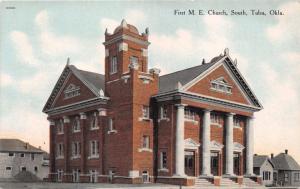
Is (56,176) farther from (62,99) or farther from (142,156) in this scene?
(142,156)

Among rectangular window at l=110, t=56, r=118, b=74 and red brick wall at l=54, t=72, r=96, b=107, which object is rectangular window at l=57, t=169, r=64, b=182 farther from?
rectangular window at l=110, t=56, r=118, b=74

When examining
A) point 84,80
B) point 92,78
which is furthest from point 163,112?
point 92,78

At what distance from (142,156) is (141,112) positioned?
2.74 meters

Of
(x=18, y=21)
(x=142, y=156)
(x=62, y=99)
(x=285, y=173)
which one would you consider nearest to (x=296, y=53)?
(x=142, y=156)

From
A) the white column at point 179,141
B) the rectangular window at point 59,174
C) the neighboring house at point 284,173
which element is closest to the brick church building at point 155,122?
the white column at point 179,141

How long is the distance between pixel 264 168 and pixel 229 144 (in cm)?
1587

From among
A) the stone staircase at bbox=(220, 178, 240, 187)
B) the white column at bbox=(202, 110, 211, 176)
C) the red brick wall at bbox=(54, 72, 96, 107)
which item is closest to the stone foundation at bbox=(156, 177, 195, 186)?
the white column at bbox=(202, 110, 211, 176)

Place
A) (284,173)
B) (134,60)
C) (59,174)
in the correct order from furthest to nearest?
1. (284,173)
2. (59,174)
3. (134,60)

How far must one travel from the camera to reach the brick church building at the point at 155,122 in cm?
2820

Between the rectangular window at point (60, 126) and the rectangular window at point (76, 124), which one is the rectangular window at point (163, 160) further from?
the rectangular window at point (60, 126)

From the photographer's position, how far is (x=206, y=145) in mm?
29609

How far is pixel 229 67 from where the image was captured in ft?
105

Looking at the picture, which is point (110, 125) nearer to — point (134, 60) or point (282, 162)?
point (134, 60)

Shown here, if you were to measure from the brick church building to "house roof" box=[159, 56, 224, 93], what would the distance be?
4.7 inches
